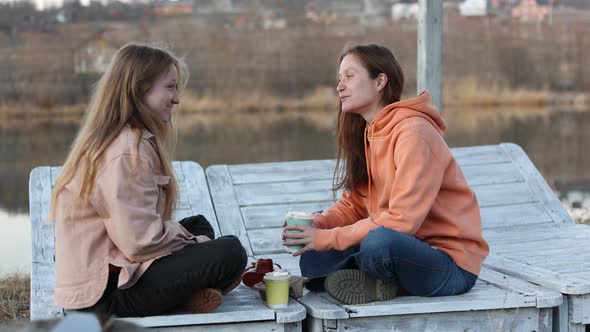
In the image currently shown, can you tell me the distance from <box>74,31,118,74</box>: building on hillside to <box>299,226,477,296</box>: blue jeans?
11471mm

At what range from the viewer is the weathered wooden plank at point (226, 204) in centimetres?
443

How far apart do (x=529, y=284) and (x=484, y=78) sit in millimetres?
12308

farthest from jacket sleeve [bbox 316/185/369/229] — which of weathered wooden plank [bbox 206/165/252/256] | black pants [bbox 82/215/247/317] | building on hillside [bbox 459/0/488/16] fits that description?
building on hillside [bbox 459/0/488/16]

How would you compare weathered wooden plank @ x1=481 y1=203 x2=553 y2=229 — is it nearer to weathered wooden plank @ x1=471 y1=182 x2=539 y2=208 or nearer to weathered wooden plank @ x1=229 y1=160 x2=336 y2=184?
weathered wooden plank @ x1=471 y1=182 x2=539 y2=208

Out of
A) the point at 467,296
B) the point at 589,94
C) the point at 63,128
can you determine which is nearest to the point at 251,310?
the point at 467,296

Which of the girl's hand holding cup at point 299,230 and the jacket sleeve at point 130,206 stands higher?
the jacket sleeve at point 130,206

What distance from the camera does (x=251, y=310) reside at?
2.91 m

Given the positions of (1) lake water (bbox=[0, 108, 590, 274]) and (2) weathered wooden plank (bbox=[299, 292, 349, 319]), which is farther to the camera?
(1) lake water (bbox=[0, 108, 590, 274])

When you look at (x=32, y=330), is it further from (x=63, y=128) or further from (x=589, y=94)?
(x=589, y=94)

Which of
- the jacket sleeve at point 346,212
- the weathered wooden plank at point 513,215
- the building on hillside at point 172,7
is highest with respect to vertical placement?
the jacket sleeve at point 346,212

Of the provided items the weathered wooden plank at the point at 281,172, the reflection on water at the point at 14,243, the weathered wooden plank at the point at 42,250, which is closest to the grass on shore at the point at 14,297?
the weathered wooden plank at the point at 42,250

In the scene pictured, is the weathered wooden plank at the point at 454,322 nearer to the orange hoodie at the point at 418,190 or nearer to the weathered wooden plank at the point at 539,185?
the orange hoodie at the point at 418,190

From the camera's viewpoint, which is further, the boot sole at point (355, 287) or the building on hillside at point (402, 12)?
the building on hillside at point (402, 12)

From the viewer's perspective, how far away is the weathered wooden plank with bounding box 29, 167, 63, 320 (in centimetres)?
307
